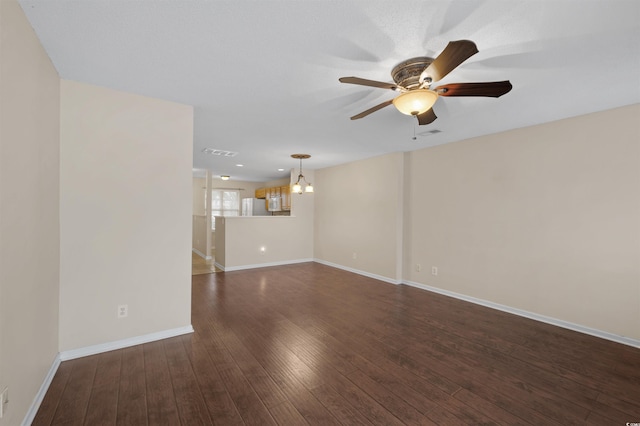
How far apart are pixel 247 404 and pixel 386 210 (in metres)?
4.05

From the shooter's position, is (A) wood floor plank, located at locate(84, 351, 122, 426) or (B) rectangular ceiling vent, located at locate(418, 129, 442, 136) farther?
(B) rectangular ceiling vent, located at locate(418, 129, 442, 136)

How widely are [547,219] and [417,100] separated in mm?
2745

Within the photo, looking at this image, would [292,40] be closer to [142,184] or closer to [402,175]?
[142,184]

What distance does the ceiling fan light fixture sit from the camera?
1812 mm

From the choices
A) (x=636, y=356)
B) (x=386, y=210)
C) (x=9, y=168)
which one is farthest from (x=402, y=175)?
(x=9, y=168)

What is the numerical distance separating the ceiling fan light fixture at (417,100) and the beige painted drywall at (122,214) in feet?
7.24

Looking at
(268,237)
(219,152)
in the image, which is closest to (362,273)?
(268,237)

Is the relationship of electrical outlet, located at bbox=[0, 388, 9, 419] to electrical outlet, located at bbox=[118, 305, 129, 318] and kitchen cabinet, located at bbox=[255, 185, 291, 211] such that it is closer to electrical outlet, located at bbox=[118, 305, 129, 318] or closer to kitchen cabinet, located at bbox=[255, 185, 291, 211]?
electrical outlet, located at bbox=[118, 305, 129, 318]

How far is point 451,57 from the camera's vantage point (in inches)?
59.0

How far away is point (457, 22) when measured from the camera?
160 centimetres

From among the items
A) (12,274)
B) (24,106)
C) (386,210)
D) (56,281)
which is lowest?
(56,281)

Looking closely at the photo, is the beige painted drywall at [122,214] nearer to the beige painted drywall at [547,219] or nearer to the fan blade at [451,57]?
the fan blade at [451,57]

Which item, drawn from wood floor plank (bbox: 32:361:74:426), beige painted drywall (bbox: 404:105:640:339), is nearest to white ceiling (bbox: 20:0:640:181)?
beige painted drywall (bbox: 404:105:640:339)

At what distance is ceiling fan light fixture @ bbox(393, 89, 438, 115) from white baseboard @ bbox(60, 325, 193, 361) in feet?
9.84
